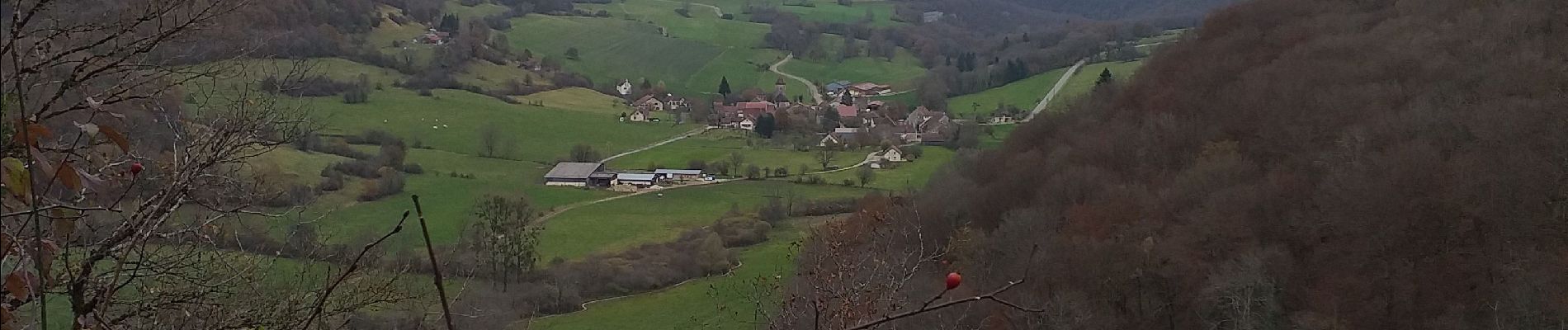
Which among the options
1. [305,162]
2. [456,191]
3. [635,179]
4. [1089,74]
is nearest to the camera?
[305,162]

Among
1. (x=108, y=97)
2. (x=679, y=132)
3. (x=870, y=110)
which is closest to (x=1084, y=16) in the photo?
(x=870, y=110)

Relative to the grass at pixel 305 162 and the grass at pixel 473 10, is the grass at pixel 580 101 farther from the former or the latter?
the grass at pixel 305 162

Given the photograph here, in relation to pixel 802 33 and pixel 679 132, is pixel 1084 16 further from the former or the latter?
pixel 679 132

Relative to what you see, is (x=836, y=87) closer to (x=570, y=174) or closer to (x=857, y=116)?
(x=857, y=116)

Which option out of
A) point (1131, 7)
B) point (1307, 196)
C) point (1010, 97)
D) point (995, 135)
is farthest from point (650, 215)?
point (1131, 7)

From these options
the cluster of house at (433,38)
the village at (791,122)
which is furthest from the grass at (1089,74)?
the cluster of house at (433,38)

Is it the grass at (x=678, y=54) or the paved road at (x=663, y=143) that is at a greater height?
the grass at (x=678, y=54)
